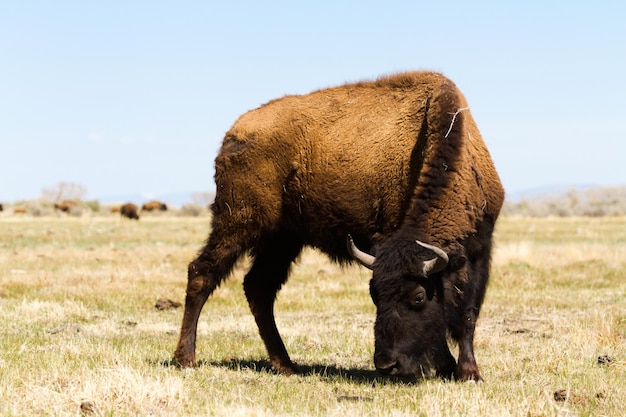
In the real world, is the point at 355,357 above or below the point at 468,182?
below

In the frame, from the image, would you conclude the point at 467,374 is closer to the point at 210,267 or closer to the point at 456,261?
the point at 456,261

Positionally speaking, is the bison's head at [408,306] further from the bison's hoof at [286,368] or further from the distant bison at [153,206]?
the distant bison at [153,206]

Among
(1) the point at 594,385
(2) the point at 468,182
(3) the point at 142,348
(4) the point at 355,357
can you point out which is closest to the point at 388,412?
(1) the point at 594,385

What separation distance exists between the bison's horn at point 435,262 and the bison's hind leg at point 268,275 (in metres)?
2.21

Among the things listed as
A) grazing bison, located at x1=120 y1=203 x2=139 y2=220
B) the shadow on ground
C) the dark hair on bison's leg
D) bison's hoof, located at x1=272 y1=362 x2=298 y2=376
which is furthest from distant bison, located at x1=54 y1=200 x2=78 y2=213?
bison's hoof, located at x1=272 y1=362 x2=298 y2=376

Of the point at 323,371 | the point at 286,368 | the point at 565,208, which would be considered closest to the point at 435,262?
the point at 323,371

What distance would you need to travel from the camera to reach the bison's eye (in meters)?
6.45

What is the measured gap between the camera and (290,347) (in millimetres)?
9195

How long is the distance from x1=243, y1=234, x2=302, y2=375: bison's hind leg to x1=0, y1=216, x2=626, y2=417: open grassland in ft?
1.58

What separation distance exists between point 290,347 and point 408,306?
302cm

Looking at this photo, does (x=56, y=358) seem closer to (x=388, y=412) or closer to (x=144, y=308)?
→ (x=388, y=412)

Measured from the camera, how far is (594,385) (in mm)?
6387

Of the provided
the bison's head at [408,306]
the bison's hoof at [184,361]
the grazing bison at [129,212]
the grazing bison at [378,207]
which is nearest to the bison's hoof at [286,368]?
the grazing bison at [378,207]

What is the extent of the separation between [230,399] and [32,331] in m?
4.55
